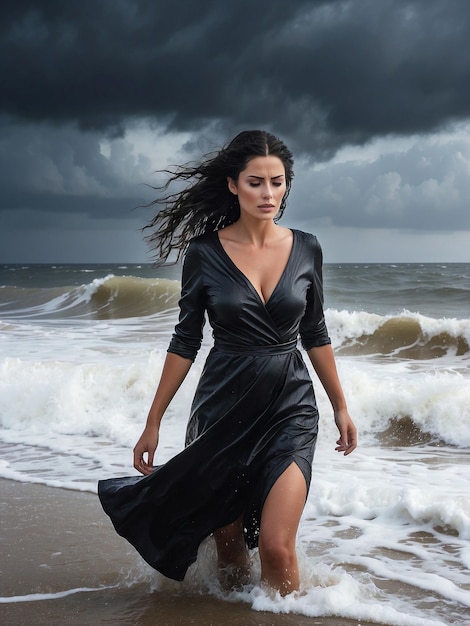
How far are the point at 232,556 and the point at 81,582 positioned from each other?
933mm

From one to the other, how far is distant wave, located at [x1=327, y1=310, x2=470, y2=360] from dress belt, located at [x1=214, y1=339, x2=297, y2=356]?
421 inches

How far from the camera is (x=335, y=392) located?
3756 mm

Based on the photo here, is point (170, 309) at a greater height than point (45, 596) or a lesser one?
greater

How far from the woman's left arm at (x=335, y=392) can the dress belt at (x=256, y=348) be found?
9.8 inches

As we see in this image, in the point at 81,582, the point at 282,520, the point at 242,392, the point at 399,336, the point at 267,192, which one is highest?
the point at 267,192

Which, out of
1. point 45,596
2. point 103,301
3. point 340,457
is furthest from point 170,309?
point 45,596

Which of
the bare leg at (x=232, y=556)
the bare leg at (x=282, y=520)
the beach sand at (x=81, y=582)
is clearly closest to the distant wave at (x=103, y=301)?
the beach sand at (x=81, y=582)

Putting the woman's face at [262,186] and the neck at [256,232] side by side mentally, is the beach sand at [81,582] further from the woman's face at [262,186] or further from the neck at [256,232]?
the woman's face at [262,186]

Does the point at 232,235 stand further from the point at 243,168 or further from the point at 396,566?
the point at 396,566

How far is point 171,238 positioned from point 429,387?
243 inches

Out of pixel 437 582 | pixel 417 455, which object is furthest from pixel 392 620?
pixel 417 455

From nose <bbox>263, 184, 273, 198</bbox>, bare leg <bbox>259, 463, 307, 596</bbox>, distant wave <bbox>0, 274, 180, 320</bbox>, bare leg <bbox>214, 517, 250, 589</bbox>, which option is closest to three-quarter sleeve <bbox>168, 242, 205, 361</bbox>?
nose <bbox>263, 184, 273, 198</bbox>

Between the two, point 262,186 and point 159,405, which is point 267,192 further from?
point 159,405

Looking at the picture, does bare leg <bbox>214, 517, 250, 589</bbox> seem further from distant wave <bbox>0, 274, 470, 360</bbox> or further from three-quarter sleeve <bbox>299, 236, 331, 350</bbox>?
distant wave <bbox>0, 274, 470, 360</bbox>
